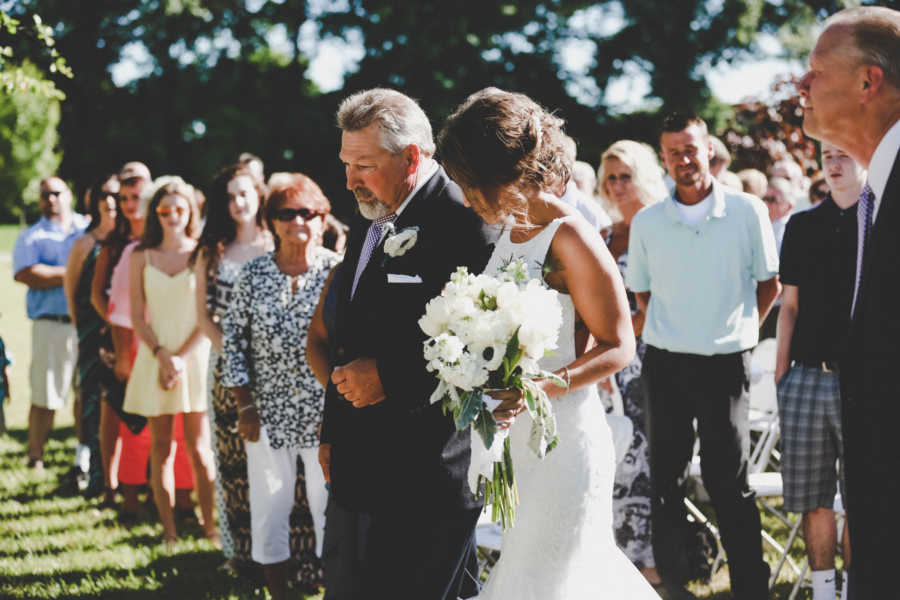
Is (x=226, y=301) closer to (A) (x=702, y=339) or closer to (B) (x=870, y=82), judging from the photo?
(A) (x=702, y=339)

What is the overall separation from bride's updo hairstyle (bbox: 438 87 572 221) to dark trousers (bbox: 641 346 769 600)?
2097mm

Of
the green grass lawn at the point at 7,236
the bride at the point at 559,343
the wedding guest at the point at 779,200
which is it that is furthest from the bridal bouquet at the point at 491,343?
the green grass lawn at the point at 7,236

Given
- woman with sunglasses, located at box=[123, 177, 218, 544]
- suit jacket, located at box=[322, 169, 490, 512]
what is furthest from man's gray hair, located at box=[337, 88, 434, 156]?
woman with sunglasses, located at box=[123, 177, 218, 544]

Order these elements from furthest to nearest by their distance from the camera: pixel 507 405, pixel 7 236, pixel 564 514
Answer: pixel 7 236, pixel 564 514, pixel 507 405

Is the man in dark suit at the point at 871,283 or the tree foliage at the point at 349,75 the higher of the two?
the tree foliage at the point at 349,75

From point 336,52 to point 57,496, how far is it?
62.3 ft

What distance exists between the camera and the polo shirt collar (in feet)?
14.7

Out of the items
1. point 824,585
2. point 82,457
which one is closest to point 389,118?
point 824,585

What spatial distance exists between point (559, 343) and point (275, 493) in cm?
223

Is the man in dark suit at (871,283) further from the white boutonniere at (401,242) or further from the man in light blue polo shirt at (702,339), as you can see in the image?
the man in light blue polo shirt at (702,339)

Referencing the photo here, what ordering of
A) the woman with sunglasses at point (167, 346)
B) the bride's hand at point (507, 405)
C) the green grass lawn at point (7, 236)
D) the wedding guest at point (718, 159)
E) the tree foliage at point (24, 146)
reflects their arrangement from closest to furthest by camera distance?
1. the bride's hand at point (507, 405)
2. the woman with sunglasses at point (167, 346)
3. the wedding guest at point (718, 159)
4. the green grass lawn at point (7, 236)
5. the tree foliage at point (24, 146)

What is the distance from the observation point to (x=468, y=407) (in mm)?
2393

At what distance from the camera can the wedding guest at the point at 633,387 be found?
16.7ft

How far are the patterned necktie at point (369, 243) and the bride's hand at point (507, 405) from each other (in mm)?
741
